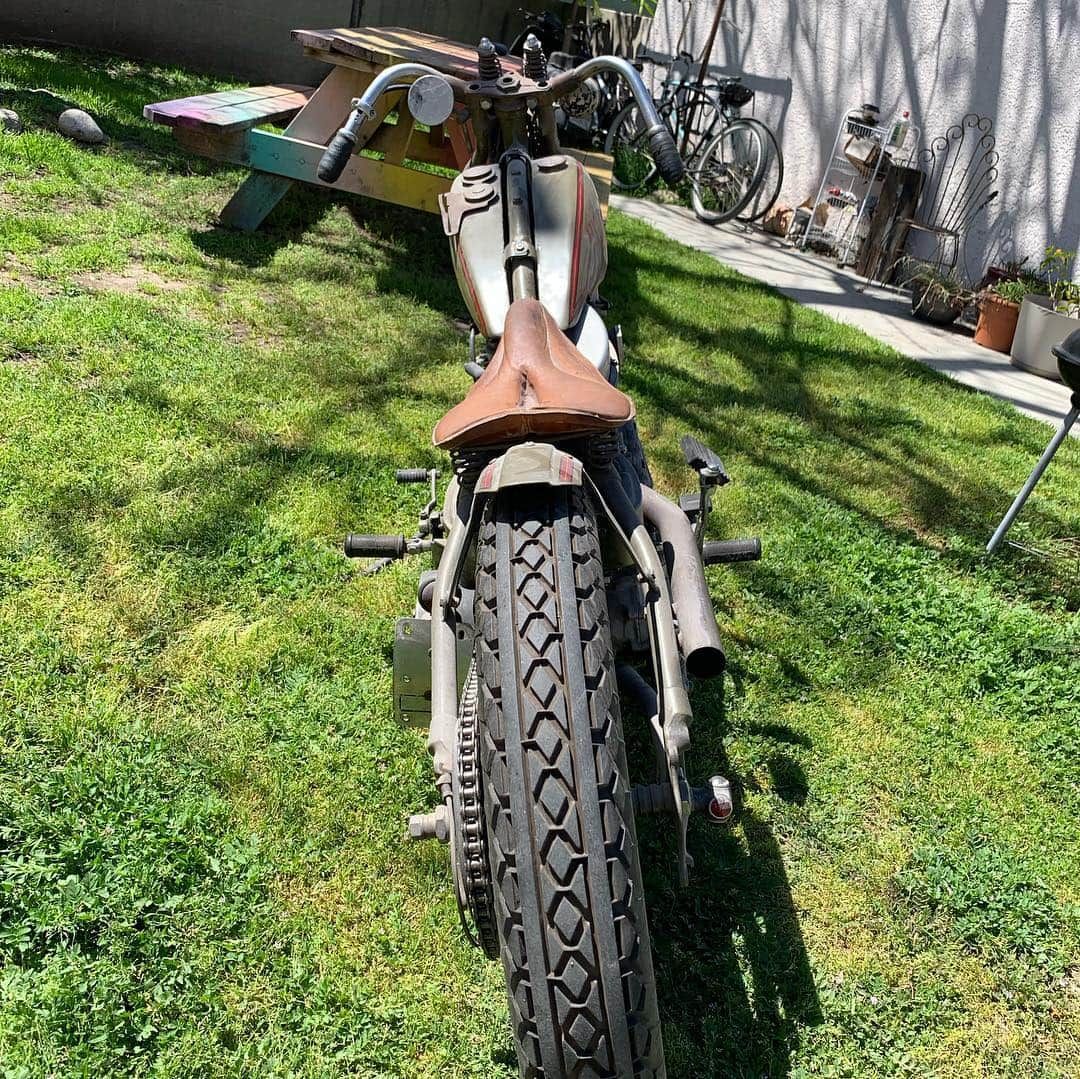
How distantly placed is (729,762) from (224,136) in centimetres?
425

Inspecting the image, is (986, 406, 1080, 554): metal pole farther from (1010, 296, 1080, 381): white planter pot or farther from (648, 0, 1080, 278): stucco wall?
(648, 0, 1080, 278): stucco wall

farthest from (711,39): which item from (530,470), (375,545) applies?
(530,470)

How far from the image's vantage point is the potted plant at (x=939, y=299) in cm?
704

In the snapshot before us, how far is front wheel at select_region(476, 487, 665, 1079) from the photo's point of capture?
4.26 ft

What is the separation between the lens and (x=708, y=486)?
2.37m

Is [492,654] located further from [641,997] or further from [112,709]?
[112,709]

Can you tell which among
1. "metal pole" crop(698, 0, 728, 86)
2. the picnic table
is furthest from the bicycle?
the picnic table

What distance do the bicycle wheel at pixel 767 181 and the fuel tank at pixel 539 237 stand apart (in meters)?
7.06

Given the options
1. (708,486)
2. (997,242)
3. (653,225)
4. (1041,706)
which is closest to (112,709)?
(708,486)

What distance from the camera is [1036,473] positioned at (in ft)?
11.4

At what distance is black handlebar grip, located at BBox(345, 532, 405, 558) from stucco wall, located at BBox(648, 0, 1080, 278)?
6.49 m

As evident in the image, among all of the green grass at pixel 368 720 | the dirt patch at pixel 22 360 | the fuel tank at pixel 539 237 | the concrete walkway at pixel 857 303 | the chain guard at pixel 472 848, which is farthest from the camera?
the concrete walkway at pixel 857 303

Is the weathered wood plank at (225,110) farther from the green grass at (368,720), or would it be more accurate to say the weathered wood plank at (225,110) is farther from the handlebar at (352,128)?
the handlebar at (352,128)

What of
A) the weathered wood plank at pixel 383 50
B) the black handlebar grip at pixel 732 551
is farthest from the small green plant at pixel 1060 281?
the black handlebar grip at pixel 732 551
